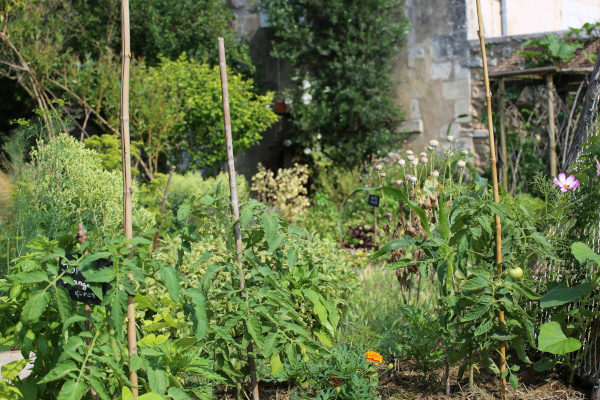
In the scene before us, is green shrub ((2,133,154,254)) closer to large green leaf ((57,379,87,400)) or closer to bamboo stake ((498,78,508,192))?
large green leaf ((57,379,87,400))

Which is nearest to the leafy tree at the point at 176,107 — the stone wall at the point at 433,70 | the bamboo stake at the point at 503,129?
the stone wall at the point at 433,70

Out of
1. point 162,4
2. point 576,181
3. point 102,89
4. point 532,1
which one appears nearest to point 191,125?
point 102,89

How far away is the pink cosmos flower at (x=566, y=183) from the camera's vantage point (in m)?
2.22

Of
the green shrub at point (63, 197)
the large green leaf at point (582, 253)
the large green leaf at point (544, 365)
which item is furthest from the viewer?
the green shrub at point (63, 197)

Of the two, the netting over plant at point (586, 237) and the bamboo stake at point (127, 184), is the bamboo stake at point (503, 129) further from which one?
the bamboo stake at point (127, 184)

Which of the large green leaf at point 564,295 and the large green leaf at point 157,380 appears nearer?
the large green leaf at point 157,380

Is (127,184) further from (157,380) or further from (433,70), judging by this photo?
(433,70)

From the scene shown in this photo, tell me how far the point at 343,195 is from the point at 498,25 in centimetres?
334

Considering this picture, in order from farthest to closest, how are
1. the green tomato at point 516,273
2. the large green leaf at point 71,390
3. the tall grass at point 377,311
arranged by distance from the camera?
the tall grass at point 377,311, the green tomato at point 516,273, the large green leaf at point 71,390

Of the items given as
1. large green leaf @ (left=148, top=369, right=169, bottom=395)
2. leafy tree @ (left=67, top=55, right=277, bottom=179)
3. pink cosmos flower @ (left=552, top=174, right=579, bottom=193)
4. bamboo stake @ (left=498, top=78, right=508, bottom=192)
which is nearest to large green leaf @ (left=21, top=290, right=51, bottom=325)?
large green leaf @ (left=148, top=369, right=169, bottom=395)

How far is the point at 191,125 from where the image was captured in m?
7.44

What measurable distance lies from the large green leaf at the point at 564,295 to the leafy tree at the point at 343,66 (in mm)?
5555

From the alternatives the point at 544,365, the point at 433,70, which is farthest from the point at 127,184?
the point at 433,70

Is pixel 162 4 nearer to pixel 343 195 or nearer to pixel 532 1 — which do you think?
pixel 343 195
